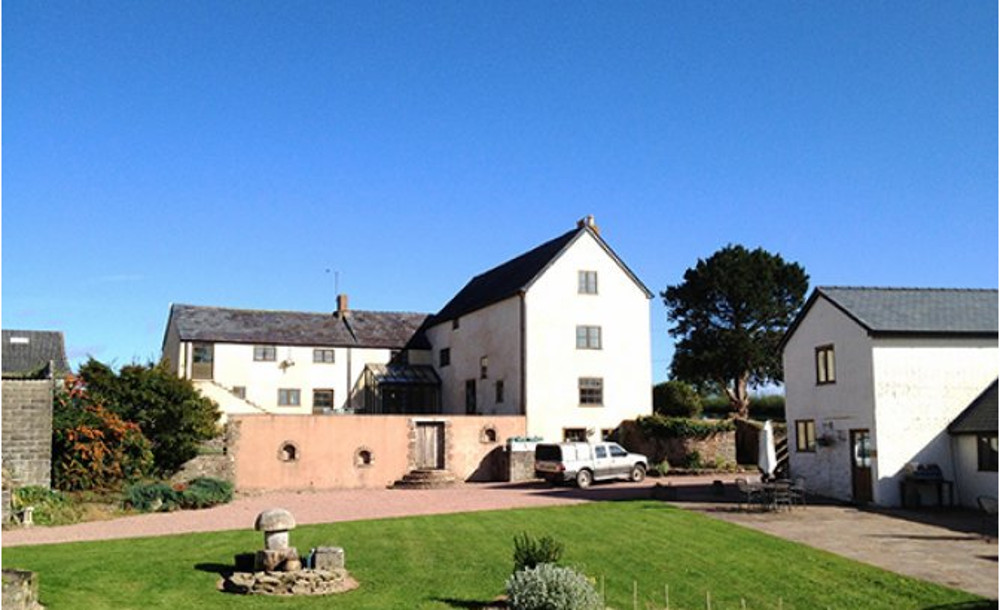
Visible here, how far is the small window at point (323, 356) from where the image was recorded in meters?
47.1

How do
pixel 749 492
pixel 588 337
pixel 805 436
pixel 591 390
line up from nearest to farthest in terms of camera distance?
1. pixel 749 492
2. pixel 805 436
3. pixel 591 390
4. pixel 588 337

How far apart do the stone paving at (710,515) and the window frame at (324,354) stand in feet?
51.0

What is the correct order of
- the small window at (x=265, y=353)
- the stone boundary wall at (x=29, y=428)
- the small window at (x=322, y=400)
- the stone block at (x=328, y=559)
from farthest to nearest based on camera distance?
the small window at (x=322, y=400) < the small window at (x=265, y=353) < the stone boundary wall at (x=29, y=428) < the stone block at (x=328, y=559)

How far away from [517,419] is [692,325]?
28.0 m

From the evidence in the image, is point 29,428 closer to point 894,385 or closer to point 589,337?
point 589,337

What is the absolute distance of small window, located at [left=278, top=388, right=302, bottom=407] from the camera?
45.9 metres

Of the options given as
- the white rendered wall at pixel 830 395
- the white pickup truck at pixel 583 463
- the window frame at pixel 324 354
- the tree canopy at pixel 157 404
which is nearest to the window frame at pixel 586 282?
the white pickup truck at pixel 583 463

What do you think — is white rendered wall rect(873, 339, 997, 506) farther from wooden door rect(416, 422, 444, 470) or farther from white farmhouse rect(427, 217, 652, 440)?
wooden door rect(416, 422, 444, 470)

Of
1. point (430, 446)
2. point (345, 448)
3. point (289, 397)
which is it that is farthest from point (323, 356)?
point (345, 448)

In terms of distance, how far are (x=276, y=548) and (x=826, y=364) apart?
61.1ft

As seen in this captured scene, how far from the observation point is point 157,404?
94.4 feet

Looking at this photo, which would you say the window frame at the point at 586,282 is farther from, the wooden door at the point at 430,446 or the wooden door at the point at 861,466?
the wooden door at the point at 861,466

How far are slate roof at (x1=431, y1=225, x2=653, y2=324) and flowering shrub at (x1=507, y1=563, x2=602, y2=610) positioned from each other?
26.1 metres

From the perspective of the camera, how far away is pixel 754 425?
1619 inches
